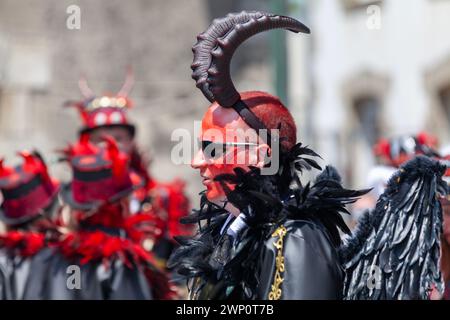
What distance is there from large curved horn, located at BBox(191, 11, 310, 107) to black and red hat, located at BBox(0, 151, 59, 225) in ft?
9.88

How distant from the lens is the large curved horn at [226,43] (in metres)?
3.59

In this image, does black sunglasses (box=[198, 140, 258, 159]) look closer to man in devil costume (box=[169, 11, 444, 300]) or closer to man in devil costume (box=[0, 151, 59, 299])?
man in devil costume (box=[169, 11, 444, 300])

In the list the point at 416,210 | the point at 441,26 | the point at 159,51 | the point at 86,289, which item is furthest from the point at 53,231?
the point at 441,26

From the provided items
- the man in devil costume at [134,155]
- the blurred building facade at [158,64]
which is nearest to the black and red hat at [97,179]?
the man in devil costume at [134,155]

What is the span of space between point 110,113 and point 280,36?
2.14m

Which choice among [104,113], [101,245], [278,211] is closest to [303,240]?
[278,211]

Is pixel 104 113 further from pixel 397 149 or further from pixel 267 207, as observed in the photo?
pixel 267 207

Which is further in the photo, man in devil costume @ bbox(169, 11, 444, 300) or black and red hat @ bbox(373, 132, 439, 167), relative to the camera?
black and red hat @ bbox(373, 132, 439, 167)

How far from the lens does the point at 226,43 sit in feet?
11.8

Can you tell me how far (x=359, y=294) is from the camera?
11.3ft

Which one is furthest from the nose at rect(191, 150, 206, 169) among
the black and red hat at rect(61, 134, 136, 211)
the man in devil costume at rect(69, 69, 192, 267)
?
the man in devil costume at rect(69, 69, 192, 267)

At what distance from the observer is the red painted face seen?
3.59 meters

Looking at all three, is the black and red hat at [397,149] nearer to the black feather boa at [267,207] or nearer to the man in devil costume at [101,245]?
the man in devil costume at [101,245]

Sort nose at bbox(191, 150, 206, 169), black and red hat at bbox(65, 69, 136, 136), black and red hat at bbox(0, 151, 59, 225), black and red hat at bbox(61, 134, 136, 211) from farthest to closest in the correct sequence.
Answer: black and red hat at bbox(65, 69, 136, 136) < black and red hat at bbox(0, 151, 59, 225) < black and red hat at bbox(61, 134, 136, 211) < nose at bbox(191, 150, 206, 169)
